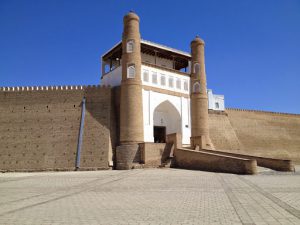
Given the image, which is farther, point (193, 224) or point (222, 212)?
point (222, 212)

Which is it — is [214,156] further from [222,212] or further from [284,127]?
[284,127]

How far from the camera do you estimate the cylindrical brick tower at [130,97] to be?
16797 millimetres

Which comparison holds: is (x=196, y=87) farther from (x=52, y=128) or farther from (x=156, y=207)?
(x=156, y=207)

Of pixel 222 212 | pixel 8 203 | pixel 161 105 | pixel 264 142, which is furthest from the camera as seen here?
pixel 264 142

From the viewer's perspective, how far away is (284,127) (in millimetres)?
27297

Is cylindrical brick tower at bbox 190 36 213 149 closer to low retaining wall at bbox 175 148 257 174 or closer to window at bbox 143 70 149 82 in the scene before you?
window at bbox 143 70 149 82

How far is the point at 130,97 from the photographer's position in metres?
17.5

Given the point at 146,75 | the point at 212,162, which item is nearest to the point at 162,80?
the point at 146,75

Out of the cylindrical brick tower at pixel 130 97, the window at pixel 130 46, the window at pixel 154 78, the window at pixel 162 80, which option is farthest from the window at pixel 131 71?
the window at pixel 162 80

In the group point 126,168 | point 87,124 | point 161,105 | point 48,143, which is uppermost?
point 161,105

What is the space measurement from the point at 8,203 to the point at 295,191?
6.12 meters

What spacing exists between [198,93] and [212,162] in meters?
8.69

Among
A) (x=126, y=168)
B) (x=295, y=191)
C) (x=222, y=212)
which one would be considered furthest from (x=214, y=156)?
(x=222, y=212)

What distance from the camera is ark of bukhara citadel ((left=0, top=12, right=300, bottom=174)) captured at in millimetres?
15898
